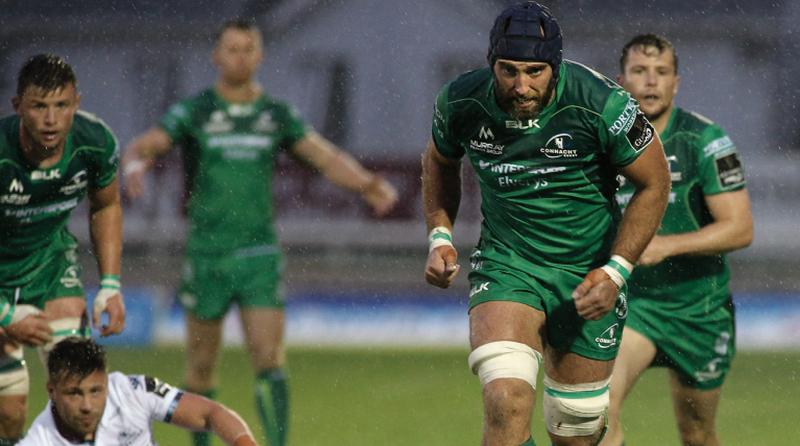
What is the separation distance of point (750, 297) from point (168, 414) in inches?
395

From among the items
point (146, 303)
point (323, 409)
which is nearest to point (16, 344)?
point (323, 409)

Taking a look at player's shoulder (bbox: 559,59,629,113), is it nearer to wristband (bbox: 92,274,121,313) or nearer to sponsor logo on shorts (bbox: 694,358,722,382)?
sponsor logo on shorts (bbox: 694,358,722,382)

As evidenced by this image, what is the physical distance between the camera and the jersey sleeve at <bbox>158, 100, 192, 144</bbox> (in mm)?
9203

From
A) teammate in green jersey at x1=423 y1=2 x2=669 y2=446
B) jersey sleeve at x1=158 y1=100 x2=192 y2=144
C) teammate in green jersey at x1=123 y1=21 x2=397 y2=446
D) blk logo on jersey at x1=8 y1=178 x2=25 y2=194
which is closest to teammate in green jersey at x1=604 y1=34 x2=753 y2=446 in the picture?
teammate in green jersey at x1=423 y1=2 x2=669 y2=446

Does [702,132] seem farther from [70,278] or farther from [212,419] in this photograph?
[70,278]

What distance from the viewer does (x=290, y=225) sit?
17141 mm

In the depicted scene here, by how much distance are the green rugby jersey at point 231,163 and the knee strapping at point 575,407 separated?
3390 mm

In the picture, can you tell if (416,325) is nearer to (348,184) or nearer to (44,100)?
(348,184)

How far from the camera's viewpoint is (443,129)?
5836 millimetres

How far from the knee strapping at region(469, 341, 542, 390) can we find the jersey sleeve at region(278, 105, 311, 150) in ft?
12.9

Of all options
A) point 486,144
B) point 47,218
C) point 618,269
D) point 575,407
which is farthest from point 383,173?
point 618,269

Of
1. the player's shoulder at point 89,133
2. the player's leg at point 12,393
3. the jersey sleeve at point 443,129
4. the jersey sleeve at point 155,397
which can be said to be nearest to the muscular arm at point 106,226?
the player's shoulder at point 89,133

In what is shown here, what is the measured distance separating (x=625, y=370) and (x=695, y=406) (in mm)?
512

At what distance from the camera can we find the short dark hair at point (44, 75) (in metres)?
6.64
